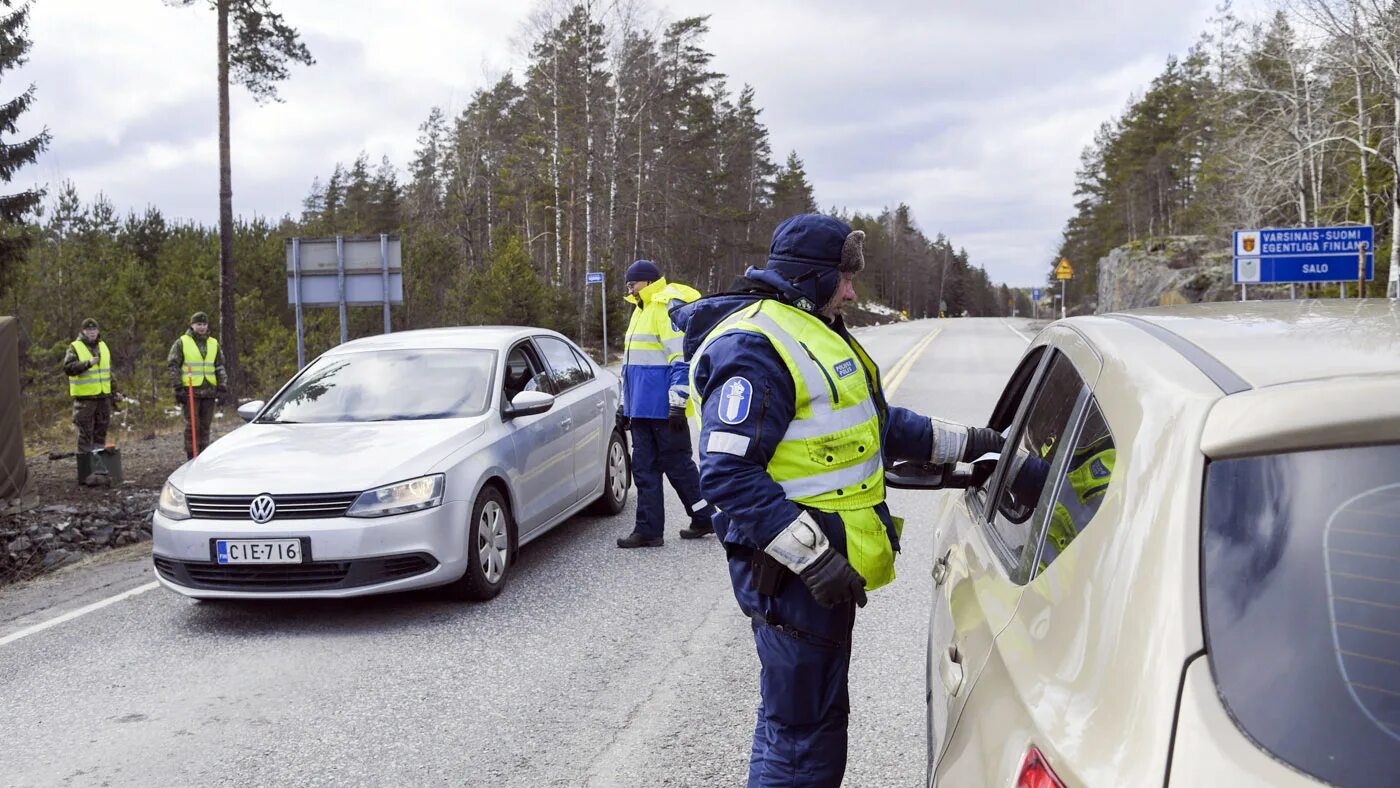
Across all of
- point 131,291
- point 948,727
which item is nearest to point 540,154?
point 131,291

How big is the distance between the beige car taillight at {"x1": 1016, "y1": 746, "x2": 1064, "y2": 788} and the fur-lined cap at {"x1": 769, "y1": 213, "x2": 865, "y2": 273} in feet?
5.43

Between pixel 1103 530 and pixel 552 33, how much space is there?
3745cm

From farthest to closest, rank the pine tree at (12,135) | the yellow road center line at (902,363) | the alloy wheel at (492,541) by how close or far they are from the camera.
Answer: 1. the yellow road center line at (902,363)
2. the pine tree at (12,135)
3. the alloy wheel at (492,541)

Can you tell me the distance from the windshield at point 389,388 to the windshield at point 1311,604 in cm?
576

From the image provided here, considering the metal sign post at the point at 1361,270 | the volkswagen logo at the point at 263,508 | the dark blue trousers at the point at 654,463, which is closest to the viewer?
the volkswagen logo at the point at 263,508

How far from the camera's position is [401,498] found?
5.77 meters

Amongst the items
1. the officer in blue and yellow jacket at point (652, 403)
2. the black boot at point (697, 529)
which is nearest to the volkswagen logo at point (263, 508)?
the officer in blue and yellow jacket at point (652, 403)

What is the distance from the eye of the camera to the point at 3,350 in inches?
429

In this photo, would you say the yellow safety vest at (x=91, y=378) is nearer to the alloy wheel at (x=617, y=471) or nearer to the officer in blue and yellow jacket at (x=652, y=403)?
the alloy wheel at (x=617, y=471)

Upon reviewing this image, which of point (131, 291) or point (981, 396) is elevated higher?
point (131, 291)

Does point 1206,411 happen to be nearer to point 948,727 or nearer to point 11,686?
point 948,727

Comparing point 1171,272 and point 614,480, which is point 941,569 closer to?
point 614,480

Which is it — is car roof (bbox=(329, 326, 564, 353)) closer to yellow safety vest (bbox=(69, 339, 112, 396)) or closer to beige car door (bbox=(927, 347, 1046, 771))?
beige car door (bbox=(927, 347, 1046, 771))

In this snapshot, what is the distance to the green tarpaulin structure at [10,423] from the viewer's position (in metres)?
10.7
